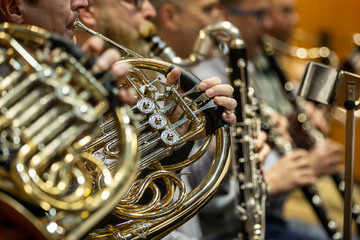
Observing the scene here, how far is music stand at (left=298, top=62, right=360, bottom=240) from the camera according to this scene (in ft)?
4.71

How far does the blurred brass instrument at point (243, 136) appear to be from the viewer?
1669 mm

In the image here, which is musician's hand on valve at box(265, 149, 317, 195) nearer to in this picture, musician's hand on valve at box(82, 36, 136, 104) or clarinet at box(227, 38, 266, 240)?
clarinet at box(227, 38, 266, 240)

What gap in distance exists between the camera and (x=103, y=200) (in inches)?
31.8

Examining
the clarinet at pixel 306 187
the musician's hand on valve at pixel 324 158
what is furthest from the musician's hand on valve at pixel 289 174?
the musician's hand on valve at pixel 324 158

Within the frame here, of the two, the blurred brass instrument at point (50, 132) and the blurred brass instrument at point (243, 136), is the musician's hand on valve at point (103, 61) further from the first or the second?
the blurred brass instrument at point (243, 136)

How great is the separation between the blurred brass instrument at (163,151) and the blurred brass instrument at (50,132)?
0.29 meters

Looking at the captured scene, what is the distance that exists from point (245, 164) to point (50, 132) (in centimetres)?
98

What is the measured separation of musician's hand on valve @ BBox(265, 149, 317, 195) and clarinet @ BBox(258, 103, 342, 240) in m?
0.07

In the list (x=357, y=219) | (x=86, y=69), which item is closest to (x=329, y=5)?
(x=357, y=219)

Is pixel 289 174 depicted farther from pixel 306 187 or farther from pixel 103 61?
pixel 103 61

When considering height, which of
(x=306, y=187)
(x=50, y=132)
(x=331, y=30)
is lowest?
(x=306, y=187)

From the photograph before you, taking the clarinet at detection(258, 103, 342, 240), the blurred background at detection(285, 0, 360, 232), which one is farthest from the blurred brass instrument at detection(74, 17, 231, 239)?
the blurred background at detection(285, 0, 360, 232)

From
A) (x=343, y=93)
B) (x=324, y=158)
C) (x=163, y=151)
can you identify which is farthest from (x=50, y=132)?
(x=324, y=158)

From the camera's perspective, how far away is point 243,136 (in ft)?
5.49
